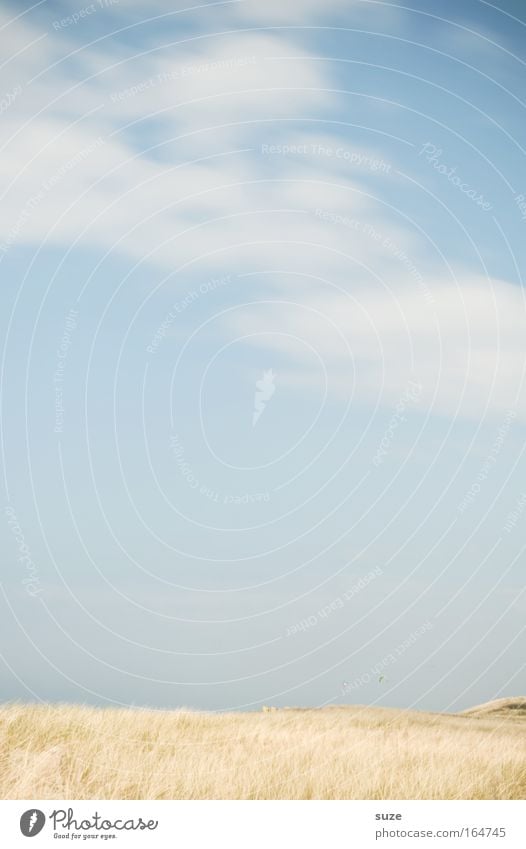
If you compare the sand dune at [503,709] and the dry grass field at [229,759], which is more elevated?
the dry grass field at [229,759]

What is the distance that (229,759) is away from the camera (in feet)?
26.6

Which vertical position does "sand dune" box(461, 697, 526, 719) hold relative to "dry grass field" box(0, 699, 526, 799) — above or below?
below

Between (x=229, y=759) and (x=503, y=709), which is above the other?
(x=229, y=759)

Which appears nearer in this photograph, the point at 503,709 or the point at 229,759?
the point at 229,759

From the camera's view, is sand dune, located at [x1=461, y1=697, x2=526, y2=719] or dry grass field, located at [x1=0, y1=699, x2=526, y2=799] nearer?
dry grass field, located at [x1=0, y1=699, x2=526, y2=799]

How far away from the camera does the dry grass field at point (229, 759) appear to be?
753cm

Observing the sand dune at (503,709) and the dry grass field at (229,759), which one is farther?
the sand dune at (503,709)

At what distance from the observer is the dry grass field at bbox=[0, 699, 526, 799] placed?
24.7 ft
